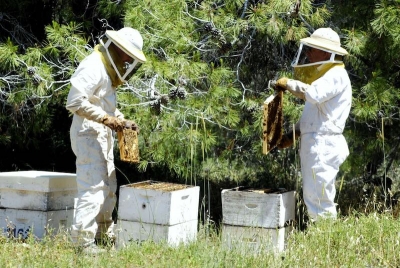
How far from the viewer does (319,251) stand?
14.7 feet

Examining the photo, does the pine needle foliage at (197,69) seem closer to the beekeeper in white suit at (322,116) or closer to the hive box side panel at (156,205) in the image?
the hive box side panel at (156,205)

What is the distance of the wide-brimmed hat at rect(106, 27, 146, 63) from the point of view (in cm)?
505

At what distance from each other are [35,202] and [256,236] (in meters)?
1.76

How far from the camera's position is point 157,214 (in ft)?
16.4

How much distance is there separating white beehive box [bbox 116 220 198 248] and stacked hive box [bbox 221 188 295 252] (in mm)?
267

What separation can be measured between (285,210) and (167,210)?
857 millimetres

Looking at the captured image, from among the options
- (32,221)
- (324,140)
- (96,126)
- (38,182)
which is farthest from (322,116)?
(32,221)

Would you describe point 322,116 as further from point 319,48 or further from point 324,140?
point 319,48

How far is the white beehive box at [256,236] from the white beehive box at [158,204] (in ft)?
1.03

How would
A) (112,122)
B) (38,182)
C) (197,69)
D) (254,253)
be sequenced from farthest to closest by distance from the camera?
(197,69) < (38,182) < (112,122) < (254,253)

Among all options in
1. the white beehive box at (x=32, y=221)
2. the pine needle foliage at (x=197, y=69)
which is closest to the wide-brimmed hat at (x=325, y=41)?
the pine needle foliage at (x=197, y=69)

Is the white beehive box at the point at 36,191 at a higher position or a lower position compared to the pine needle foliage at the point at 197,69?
lower

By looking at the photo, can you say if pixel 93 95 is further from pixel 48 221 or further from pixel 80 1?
pixel 80 1

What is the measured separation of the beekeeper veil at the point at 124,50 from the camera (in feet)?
16.6
